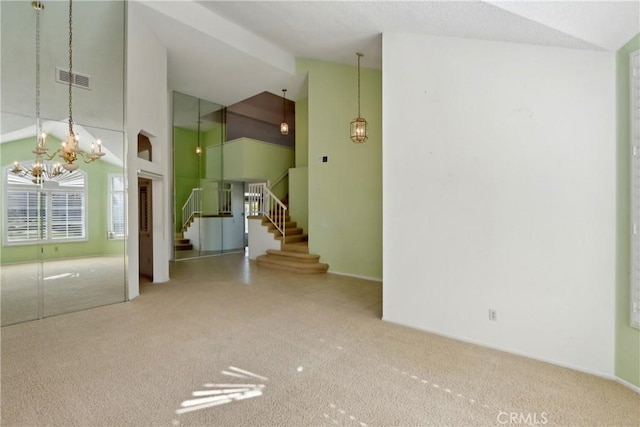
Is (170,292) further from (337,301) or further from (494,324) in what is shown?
(494,324)

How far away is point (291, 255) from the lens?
741 cm

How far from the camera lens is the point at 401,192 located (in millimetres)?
3871

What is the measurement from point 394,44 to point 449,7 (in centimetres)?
108

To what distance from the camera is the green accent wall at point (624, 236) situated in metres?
2.50

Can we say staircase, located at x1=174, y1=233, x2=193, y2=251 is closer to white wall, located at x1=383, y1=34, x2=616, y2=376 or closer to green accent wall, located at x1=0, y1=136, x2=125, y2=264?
green accent wall, located at x1=0, y1=136, x2=125, y2=264

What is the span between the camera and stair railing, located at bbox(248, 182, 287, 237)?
8.30 m

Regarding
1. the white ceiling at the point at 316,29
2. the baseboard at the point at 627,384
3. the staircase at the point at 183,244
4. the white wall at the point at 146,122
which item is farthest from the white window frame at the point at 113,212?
the baseboard at the point at 627,384

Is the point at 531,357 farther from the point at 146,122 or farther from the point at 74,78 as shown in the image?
the point at 74,78

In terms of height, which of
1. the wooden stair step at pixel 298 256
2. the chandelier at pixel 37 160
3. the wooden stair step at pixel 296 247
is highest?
the chandelier at pixel 37 160

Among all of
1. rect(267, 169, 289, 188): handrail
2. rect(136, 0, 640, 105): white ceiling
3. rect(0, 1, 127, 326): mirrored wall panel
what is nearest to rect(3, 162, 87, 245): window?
rect(0, 1, 127, 326): mirrored wall panel

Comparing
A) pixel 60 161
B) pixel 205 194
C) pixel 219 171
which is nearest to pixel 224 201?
pixel 205 194

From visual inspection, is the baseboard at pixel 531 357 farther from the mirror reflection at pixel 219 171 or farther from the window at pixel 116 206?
the mirror reflection at pixel 219 171

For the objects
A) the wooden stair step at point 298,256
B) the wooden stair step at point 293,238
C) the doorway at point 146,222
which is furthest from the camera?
the wooden stair step at point 293,238

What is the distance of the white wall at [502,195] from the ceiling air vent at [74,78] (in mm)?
4325
